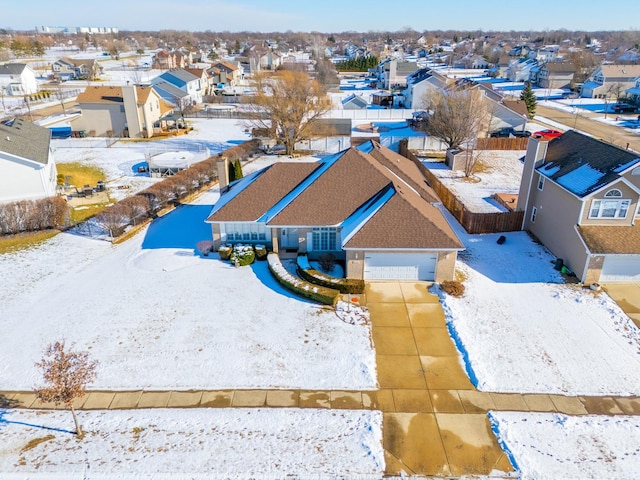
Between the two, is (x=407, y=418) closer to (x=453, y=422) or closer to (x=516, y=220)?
(x=453, y=422)

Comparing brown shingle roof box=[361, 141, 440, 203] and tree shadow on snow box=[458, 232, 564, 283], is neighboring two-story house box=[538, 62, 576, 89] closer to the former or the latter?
brown shingle roof box=[361, 141, 440, 203]

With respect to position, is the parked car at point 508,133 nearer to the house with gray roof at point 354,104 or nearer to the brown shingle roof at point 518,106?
the brown shingle roof at point 518,106

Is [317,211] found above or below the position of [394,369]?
above

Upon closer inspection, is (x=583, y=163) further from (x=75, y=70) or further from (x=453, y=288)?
(x=75, y=70)

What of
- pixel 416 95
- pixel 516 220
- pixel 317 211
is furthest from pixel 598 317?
pixel 416 95

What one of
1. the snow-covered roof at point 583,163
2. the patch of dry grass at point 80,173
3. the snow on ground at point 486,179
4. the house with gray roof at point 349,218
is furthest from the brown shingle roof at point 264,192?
the patch of dry grass at point 80,173

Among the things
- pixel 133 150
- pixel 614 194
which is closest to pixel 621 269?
pixel 614 194
